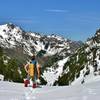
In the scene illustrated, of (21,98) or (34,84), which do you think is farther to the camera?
(34,84)

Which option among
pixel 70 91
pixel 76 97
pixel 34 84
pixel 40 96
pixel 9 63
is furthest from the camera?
pixel 9 63

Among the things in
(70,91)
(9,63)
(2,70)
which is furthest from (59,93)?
(9,63)

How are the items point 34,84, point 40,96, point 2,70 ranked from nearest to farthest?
point 40,96 → point 34,84 → point 2,70

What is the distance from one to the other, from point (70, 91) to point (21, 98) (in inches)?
150

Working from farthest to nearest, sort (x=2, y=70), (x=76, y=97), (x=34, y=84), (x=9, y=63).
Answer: (x=9, y=63) < (x=2, y=70) < (x=34, y=84) < (x=76, y=97)

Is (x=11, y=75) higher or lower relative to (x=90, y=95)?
lower

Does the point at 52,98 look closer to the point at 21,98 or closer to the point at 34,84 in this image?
the point at 21,98

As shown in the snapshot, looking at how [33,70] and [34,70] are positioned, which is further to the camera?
[34,70]

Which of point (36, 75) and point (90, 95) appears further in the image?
point (36, 75)

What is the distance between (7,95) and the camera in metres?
22.8

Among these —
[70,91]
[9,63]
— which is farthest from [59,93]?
[9,63]

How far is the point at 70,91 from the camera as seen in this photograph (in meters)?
24.1

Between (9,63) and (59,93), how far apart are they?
15167 centimetres

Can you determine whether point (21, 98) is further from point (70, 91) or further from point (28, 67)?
point (28, 67)
